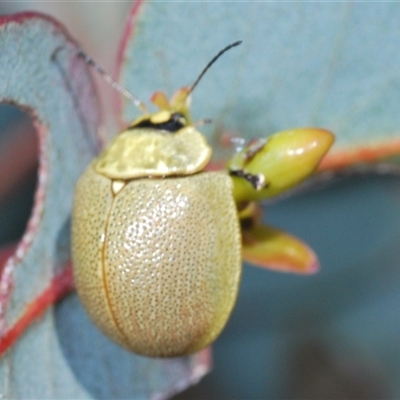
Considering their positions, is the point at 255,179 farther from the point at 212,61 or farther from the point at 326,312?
the point at 326,312

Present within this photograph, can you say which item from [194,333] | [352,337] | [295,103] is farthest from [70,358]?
[352,337]

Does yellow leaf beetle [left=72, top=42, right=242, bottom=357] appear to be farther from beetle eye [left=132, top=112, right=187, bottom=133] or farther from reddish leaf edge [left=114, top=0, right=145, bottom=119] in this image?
reddish leaf edge [left=114, top=0, right=145, bottom=119]

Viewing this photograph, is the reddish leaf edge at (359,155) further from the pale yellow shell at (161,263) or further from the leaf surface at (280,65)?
the pale yellow shell at (161,263)

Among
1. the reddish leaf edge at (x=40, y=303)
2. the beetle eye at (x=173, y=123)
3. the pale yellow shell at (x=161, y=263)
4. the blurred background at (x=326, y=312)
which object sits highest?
the beetle eye at (x=173, y=123)

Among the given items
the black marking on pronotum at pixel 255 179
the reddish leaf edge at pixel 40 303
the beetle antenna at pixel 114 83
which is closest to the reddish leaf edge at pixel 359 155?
the black marking on pronotum at pixel 255 179

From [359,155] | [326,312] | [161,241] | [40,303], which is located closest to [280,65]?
[359,155]
